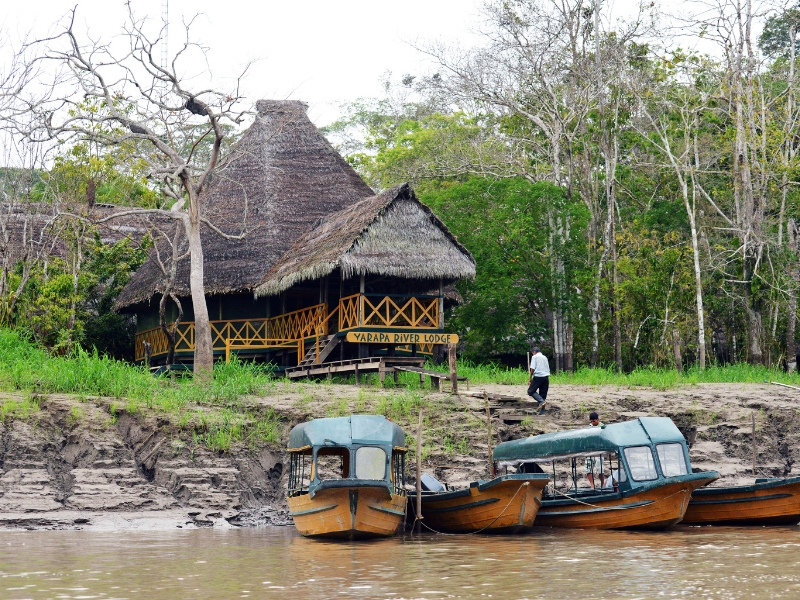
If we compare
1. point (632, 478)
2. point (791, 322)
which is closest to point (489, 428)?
point (632, 478)

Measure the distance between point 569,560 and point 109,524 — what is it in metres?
6.98

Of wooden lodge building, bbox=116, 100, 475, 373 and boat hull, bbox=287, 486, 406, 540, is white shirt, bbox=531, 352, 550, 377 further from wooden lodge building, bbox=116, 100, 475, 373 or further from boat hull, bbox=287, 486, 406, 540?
boat hull, bbox=287, 486, 406, 540

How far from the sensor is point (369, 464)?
48.0 feet

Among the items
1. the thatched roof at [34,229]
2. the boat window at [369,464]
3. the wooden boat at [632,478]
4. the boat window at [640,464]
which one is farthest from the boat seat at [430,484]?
the thatched roof at [34,229]

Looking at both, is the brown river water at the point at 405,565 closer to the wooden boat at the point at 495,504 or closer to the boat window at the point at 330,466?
the wooden boat at the point at 495,504

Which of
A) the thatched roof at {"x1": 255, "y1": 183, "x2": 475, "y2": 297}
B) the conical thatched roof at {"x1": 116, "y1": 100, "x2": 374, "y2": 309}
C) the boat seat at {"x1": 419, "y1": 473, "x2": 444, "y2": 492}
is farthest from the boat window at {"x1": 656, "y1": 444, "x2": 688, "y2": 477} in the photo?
the conical thatched roof at {"x1": 116, "y1": 100, "x2": 374, "y2": 309}

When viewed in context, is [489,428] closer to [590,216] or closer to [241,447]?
[241,447]

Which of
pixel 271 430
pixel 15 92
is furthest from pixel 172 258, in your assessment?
pixel 271 430

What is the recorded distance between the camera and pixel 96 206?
27.9 metres

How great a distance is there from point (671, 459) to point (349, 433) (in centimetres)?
447

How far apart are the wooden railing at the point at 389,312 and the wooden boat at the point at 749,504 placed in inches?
305

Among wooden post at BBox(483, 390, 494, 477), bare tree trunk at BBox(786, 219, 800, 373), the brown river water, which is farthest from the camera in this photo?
bare tree trunk at BBox(786, 219, 800, 373)

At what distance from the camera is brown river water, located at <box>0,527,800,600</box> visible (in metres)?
9.54

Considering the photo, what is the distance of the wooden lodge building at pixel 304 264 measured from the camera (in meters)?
21.5
